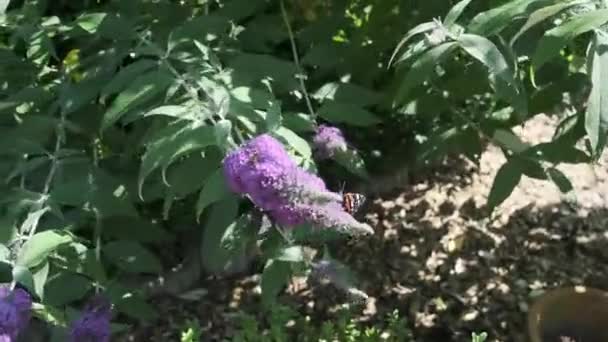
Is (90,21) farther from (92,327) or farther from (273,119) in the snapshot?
(92,327)

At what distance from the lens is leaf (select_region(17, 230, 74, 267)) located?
1.88 metres

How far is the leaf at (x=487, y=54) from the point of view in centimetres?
172

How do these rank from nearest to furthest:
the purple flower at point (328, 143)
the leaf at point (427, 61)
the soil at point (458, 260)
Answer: the leaf at point (427, 61), the purple flower at point (328, 143), the soil at point (458, 260)

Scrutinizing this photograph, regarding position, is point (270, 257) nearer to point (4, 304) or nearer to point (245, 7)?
point (4, 304)

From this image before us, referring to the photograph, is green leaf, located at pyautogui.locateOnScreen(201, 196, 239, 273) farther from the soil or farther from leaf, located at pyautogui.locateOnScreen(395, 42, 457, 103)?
the soil

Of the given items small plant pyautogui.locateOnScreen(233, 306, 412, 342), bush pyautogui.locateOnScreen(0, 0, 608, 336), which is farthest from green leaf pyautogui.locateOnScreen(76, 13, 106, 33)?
small plant pyautogui.locateOnScreen(233, 306, 412, 342)

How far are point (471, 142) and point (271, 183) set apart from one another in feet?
3.45

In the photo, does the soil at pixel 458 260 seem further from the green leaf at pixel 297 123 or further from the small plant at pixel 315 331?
the green leaf at pixel 297 123

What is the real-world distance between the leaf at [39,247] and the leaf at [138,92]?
233 millimetres

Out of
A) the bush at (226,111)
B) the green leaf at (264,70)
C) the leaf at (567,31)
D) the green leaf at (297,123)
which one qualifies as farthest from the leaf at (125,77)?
the leaf at (567,31)

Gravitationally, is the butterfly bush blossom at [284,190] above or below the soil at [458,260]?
above

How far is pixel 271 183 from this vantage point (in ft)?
5.16

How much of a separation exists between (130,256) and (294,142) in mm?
564

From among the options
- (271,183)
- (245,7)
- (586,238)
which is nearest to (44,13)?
(245,7)
